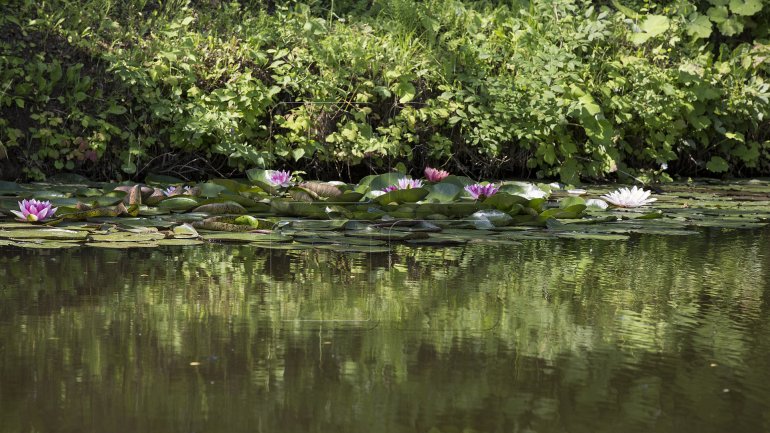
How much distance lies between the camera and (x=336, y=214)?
4.44 meters

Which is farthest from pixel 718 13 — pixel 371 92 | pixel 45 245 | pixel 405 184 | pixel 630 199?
pixel 45 245

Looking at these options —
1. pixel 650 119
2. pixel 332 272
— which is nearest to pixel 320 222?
pixel 332 272

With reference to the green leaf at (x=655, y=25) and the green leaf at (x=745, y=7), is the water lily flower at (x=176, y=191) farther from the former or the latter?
the green leaf at (x=745, y=7)

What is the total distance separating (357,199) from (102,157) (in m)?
1.93

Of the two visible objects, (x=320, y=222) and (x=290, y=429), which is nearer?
(x=290, y=429)

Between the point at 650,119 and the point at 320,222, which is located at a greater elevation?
the point at 650,119

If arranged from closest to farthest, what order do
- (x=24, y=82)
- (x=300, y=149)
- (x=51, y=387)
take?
(x=51, y=387) < (x=24, y=82) < (x=300, y=149)

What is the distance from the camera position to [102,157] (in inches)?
233

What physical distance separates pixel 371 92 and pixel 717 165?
9.56 ft

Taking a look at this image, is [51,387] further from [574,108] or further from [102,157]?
[574,108]

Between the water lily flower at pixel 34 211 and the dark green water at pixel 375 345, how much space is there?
54 cm

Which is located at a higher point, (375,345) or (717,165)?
(717,165)

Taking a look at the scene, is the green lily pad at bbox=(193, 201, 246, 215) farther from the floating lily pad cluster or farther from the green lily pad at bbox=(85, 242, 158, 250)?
the green lily pad at bbox=(85, 242, 158, 250)

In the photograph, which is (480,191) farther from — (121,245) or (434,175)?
(121,245)
